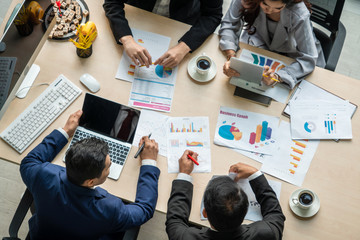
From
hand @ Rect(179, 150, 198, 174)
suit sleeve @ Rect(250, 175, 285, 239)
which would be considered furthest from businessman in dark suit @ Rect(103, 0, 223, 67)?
suit sleeve @ Rect(250, 175, 285, 239)

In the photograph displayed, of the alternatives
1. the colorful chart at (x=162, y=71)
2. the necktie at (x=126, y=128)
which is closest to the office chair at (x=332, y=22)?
the colorful chart at (x=162, y=71)

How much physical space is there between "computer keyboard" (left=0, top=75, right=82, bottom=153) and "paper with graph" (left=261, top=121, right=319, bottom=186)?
37.2 inches

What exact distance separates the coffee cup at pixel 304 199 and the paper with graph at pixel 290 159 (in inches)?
2.3

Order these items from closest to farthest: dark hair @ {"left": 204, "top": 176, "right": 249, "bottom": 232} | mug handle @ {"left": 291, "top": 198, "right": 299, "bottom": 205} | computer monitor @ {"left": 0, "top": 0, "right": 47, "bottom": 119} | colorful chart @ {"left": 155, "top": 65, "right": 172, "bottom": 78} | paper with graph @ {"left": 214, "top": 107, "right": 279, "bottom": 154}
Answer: dark hair @ {"left": 204, "top": 176, "right": 249, "bottom": 232} < computer monitor @ {"left": 0, "top": 0, "right": 47, "bottom": 119} < mug handle @ {"left": 291, "top": 198, "right": 299, "bottom": 205} < paper with graph @ {"left": 214, "top": 107, "right": 279, "bottom": 154} < colorful chart @ {"left": 155, "top": 65, "right": 172, "bottom": 78}

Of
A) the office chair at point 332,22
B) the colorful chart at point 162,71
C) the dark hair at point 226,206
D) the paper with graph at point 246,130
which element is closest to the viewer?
the dark hair at point 226,206

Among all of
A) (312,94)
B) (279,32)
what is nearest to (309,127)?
(312,94)

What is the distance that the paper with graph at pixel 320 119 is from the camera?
63.3 inches

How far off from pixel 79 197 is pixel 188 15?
1.18 m

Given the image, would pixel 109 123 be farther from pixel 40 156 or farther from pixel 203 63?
pixel 203 63

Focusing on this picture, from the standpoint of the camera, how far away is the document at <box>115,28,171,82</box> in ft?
5.48

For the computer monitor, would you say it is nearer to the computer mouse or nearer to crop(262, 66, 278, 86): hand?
the computer mouse

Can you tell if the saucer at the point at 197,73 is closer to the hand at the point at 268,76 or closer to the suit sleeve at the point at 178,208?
the hand at the point at 268,76

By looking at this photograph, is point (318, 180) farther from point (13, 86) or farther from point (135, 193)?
point (13, 86)

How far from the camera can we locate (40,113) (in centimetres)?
156
